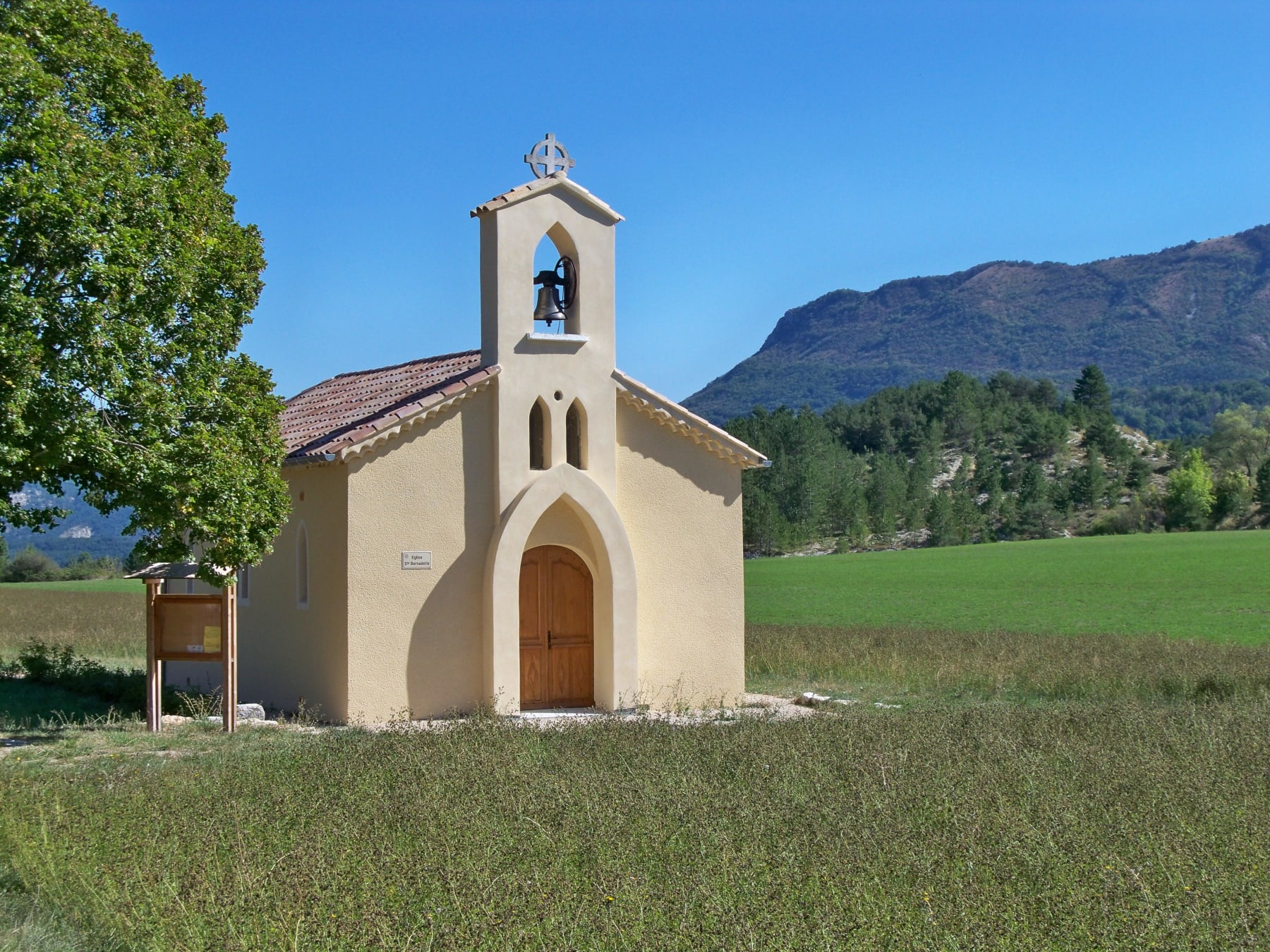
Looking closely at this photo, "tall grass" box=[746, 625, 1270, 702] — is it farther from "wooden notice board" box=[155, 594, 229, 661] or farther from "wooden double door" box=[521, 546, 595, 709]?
"wooden notice board" box=[155, 594, 229, 661]

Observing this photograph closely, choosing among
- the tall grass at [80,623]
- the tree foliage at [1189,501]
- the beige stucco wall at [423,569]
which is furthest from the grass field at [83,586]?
the tree foliage at [1189,501]

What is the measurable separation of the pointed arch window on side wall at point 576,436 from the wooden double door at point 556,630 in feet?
4.27

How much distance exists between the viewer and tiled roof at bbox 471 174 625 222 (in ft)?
56.5

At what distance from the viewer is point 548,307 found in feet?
58.4

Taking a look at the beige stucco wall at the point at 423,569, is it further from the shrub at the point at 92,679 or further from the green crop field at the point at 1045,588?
the green crop field at the point at 1045,588

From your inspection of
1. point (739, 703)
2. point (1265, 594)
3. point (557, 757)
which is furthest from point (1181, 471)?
point (557, 757)

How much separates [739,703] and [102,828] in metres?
10.9

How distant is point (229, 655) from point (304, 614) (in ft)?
6.15

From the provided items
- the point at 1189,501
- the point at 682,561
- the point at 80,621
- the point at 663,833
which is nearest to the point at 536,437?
the point at 682,561

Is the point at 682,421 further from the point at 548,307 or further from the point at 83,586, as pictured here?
the point at 83,586

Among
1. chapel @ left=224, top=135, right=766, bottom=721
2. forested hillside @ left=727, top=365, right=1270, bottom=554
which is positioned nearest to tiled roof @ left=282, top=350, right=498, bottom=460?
chapel @ left=224, top=135, right=766, bottom=721

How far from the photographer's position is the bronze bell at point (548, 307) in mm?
Answer: 17781

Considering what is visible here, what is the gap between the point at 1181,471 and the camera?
104 m

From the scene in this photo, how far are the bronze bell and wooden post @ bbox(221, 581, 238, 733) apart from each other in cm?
563
